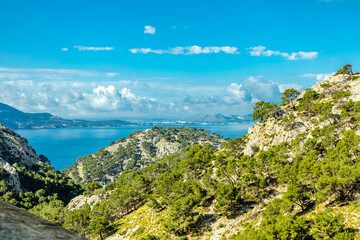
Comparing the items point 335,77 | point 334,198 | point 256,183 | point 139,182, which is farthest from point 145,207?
point 335,77

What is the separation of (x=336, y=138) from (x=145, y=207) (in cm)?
7119

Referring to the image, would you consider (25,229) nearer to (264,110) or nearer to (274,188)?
(274,188)

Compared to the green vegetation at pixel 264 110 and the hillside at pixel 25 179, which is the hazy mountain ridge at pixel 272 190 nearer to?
the green vegetation at pixel 264 110

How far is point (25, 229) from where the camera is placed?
377 cm

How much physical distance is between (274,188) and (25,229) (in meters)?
65.1

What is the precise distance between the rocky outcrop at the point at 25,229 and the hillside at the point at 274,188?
3944 cm

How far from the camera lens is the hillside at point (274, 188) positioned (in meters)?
39.2

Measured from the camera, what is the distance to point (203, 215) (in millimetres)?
57531

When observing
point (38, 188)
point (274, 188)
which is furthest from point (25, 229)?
point (38, 188)

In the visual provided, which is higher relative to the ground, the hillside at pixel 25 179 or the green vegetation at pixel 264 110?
the green vegetation at pixel 264 110

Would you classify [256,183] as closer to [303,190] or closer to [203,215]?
[303,190]

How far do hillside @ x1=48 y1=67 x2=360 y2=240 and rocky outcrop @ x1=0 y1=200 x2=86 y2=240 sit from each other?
3944 cm

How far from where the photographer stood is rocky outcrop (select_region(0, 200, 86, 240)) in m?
3.51

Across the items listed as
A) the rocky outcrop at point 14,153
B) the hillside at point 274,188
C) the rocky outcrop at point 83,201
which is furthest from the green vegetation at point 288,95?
the rocky outcrop at point 14,153
